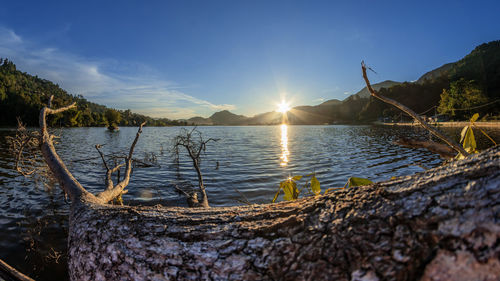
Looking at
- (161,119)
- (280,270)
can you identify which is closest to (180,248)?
(280,270)

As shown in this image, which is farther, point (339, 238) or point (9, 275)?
point (9, 275)

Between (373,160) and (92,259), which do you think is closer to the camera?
(92,259)

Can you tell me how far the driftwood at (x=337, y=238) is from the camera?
0.65 metres

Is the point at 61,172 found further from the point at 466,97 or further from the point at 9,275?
the point at 466,97

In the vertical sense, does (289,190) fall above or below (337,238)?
below

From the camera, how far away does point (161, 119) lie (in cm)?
13612

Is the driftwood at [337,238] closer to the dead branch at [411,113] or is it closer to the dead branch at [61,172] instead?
the dead branch at [411,113]

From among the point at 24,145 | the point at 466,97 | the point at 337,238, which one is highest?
the point at 466,97

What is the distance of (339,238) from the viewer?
32.3 inches

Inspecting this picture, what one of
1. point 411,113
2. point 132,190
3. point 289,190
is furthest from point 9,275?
point 132,190

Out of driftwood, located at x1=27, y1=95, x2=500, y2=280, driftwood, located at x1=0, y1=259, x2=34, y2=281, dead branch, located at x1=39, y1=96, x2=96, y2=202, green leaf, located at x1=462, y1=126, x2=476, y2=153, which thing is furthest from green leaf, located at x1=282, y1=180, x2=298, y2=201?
driftwood, located at x1=0, y1=259, x2=34, y2=281

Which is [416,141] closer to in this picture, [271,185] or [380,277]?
[380,277]

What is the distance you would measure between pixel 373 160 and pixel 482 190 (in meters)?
16.4

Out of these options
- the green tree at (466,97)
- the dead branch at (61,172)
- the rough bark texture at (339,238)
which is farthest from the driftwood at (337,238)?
the green tree at (466,97)
